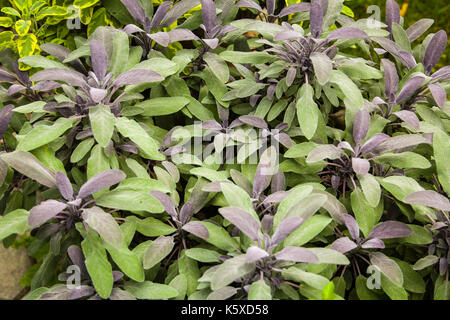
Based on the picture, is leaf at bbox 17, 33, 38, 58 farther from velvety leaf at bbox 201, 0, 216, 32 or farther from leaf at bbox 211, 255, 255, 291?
leaf at bbox 211, 255, 255, 291

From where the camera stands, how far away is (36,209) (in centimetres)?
99

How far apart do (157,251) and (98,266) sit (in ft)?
0.50

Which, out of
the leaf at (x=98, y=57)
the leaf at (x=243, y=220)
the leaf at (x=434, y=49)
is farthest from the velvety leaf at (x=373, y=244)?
the leaf at (x=98, y=57)

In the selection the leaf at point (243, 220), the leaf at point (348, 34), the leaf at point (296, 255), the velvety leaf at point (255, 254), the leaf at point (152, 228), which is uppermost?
the leaf at point (348, 34)

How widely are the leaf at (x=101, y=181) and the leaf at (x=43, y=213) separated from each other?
0.23 ft

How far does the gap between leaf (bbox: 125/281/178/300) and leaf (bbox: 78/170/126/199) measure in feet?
0.91

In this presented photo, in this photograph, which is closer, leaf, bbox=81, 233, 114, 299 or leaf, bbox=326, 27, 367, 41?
leaf, bbox=81, 233, 114, 299

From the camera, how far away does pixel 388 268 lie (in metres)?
1.10

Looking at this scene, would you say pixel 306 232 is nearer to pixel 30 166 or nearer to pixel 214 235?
pixel 214 235

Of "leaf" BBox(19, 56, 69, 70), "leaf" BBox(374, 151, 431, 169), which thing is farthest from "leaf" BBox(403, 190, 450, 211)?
"leaf" BBox(19, 56, 69, 70)

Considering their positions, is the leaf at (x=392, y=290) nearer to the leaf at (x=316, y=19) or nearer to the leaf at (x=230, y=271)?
the leaf at (x=230, y=271)

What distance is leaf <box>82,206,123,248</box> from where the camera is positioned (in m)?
0.99

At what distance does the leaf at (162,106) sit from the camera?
1.33m

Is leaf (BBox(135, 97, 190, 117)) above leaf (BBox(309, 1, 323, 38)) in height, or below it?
below
